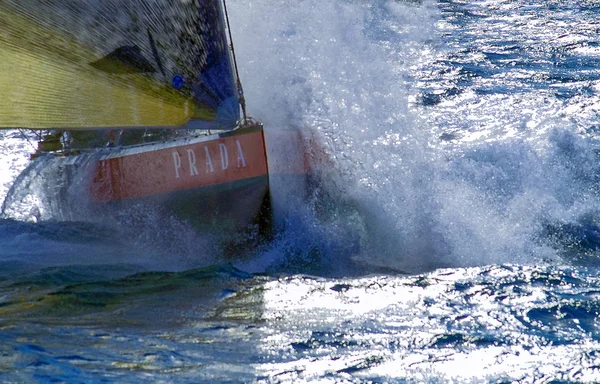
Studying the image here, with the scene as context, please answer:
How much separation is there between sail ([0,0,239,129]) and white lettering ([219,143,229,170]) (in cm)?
18

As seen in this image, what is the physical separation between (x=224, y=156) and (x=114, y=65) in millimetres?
1160

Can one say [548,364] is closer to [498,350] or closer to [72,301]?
[498,350]

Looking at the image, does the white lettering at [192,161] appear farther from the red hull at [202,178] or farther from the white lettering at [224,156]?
the white lettering at [224,156]

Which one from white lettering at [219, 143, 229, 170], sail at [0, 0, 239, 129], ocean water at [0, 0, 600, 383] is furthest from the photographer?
white lettering at [219, 143, 229, 170]

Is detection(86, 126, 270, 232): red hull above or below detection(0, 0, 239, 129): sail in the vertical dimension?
below

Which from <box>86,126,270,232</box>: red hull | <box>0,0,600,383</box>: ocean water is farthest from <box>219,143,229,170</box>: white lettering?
<box>0,0,600,383</box>: ocean water

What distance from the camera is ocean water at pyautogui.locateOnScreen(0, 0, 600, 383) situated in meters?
4.43

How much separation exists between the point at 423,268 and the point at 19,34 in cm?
313

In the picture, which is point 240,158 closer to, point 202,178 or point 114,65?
point 202,178

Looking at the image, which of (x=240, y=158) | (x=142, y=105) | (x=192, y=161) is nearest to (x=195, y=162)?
(x=192, y=161)

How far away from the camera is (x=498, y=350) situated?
4.52m

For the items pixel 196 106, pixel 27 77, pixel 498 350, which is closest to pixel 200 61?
pixel 196 106

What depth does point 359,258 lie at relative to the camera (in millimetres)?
6301

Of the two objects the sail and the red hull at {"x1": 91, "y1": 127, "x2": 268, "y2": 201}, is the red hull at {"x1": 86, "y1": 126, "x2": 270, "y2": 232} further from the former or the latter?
the sail
